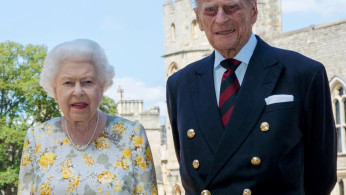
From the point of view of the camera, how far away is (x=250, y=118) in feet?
13.3

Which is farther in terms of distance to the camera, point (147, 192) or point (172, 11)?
point (172, 11)

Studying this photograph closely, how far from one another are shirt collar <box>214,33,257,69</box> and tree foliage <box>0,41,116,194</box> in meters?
31.8

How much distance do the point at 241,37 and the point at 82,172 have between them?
1.66m

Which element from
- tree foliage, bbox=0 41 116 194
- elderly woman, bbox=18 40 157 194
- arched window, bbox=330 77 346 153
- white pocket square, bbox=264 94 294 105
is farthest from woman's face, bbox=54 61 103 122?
tree foliage, bbox=0 41 116 194

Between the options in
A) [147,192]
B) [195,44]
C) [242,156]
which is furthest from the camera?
[195,44]

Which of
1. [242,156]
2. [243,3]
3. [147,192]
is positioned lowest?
[147,192]

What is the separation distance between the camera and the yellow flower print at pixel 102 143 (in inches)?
207

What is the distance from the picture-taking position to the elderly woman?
5.05 meters

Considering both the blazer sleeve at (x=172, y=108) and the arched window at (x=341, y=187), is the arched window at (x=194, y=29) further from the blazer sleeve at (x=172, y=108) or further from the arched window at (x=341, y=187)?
the blazer sleeve at (x=172, y=108)

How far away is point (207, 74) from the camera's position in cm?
431

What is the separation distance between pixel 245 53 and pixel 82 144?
1616mm

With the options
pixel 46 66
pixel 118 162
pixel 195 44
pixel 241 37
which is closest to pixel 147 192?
pixel 118 162

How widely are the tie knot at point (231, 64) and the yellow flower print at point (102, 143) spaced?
4.64 ft

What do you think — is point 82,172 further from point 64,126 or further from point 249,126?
point 249,126
